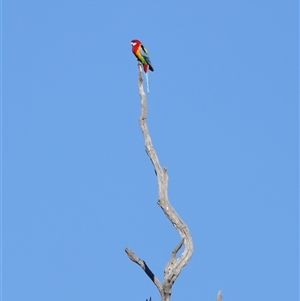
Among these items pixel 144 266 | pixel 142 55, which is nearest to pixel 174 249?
pixel 144 266

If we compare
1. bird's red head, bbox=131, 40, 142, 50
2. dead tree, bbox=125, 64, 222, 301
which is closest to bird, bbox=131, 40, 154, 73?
bird's red head, bbox=131, 40, 142, 50

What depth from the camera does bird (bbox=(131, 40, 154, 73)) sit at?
1781cm

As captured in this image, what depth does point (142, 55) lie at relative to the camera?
706 inches

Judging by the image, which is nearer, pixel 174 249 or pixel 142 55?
pixel 174 249

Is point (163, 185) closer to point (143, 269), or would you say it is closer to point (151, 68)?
point (143, 269)

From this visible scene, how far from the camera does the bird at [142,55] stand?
1781 cm

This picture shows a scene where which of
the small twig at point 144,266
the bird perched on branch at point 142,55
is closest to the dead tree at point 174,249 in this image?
the small twig at point 144,266

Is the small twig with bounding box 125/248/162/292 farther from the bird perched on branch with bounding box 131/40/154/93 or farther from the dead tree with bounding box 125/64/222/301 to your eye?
the bird perched on branch with bounding box 131/40/154/93

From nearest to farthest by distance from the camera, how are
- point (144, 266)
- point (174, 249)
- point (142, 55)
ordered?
point (174, 249)
point (144, 266)
point (142, 55)

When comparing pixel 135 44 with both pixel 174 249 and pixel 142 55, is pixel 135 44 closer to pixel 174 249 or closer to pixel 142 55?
pixel 142 55

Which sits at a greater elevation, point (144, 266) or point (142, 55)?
point (142, 55)

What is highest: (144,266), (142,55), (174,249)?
(142,55)

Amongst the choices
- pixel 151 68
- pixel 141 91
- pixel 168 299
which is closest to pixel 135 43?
pixel 151 68

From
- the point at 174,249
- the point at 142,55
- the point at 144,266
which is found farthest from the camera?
the point at 142,55
